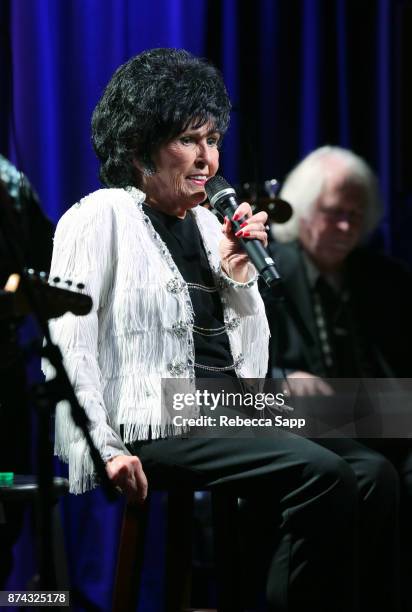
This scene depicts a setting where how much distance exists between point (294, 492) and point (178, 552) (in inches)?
15.9

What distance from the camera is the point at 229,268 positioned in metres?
1.67

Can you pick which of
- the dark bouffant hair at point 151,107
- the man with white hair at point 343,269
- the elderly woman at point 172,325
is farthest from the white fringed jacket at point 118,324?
the man with white hair at point 343,269

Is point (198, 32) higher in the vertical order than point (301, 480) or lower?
higher

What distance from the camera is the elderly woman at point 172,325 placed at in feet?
4.77

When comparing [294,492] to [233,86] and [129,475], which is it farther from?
[233,86]

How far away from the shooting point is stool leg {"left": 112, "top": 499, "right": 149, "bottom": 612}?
1.53 meters

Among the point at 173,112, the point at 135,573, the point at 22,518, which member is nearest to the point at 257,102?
the point at 173,112

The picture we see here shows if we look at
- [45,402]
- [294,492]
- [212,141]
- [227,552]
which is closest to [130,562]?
[227,552]

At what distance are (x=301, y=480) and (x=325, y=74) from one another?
1.71 m

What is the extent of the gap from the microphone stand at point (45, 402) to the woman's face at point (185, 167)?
1.76 feet

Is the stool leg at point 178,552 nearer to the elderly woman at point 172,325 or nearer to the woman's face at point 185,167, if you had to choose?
the elderly woman at point 172,325

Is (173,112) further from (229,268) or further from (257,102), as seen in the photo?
(257,102)

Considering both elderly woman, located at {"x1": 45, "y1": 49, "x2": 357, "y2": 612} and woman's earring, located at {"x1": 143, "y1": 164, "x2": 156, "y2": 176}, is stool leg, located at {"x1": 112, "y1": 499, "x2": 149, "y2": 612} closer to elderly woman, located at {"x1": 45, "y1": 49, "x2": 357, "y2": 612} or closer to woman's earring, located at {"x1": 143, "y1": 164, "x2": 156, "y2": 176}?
elderly woman, located at {"x1": 45, "y1": 49, "x2": 357, "y2": 612}

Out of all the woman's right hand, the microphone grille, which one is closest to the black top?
the microphone grille
